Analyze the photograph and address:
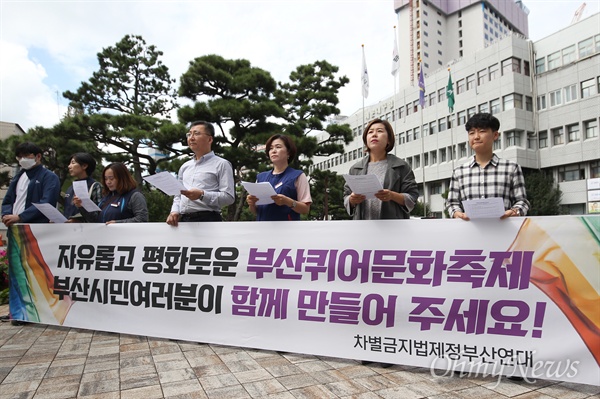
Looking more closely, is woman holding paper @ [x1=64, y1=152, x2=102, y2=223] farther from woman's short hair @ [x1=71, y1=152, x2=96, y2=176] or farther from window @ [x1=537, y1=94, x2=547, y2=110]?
window @ [x1=537, y1=94, x2=547, y2=110]

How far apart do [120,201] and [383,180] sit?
2372 mm

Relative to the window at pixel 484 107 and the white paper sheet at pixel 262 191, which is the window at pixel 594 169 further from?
the white paper sheet at pixel 262 191

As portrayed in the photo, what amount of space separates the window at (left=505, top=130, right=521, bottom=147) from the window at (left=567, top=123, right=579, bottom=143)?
3.54m

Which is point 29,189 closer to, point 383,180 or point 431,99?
point 383,180

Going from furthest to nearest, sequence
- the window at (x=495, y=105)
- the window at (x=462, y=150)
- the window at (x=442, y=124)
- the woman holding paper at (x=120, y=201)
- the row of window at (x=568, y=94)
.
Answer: the window at (x=442, y=124)
the window at (x=462, y=150)
the window at (x=495, y=105)
the row of window at (x=568, y=94)
the woman holding paper at (x=120, y=201)

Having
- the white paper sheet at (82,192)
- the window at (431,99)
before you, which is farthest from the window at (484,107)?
the white paper sheet at (82,192)

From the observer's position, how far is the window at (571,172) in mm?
31375

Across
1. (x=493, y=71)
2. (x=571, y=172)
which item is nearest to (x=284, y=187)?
(x=571, y=172)

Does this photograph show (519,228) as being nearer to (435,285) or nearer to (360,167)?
(435,285)

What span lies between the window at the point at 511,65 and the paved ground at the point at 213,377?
125 feet

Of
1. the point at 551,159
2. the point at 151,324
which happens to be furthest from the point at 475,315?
the point at 551,159

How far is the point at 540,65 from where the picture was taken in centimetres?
3475

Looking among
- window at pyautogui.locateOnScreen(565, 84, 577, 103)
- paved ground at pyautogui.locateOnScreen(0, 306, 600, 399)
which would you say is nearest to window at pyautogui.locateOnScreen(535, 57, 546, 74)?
window at pyautogui.locateOnScreen(565, 84, 577, 103)

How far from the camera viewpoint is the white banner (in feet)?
7.20
